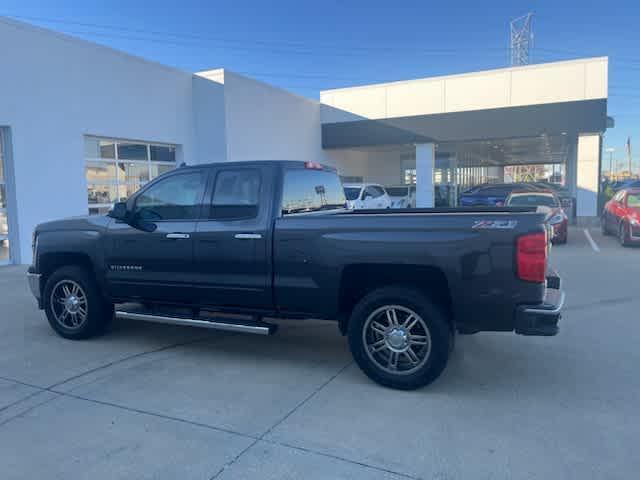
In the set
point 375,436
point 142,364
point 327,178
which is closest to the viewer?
point 375,436

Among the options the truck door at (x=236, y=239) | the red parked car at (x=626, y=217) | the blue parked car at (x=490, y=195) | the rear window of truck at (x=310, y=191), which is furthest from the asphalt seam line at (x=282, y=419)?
the blue parked car at (x=490, y=195)

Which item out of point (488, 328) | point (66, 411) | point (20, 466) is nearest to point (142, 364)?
point (66, 411)

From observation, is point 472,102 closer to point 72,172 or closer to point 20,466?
point 72,172

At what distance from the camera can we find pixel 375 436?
3668 mm

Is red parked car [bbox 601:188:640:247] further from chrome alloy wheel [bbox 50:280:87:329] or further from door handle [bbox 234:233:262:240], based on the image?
chrome alloy wheel [bbox 50:280:87:329]

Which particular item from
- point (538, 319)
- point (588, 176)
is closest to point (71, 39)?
point (538, 319)

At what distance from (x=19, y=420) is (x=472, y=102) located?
68.5 ft

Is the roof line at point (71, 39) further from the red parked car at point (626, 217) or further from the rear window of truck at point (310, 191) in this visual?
the red parked car at point (626, 217)

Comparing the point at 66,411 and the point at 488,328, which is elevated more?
the point at 488,328

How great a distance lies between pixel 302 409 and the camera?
4.11 meters

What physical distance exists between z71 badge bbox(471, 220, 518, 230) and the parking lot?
4.69 feet

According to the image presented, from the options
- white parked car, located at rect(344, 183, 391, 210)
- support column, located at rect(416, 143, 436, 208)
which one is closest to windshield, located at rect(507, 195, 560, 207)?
white parked car, located at rect(344, 183, 391, 210)

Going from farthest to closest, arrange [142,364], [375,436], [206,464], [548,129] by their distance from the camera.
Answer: [548,129] → [142,364] → [375,436] → [206,464]

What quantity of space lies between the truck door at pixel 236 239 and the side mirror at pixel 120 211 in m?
0.89
